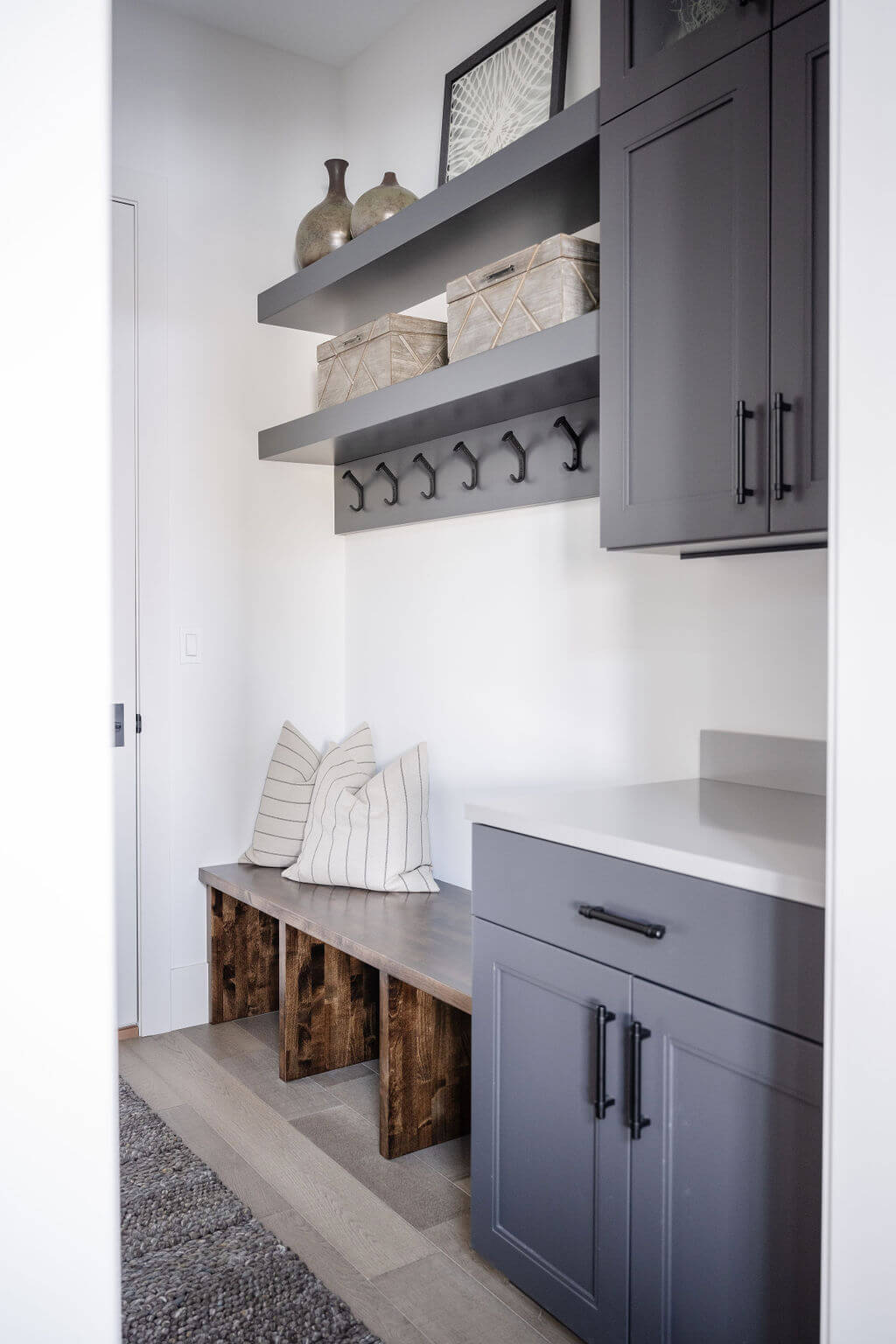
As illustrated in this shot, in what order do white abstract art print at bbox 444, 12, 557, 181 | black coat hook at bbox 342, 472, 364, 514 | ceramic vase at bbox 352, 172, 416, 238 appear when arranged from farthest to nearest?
black coat hook at bbox 342, 472, 364, 514 → ceramic vase at bbox 352, 172, 416, 238 → white abstract art print at bbox 444, 12, 557, 181

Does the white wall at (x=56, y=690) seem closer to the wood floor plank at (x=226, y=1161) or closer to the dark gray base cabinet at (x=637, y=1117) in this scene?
the dark gray base cabinet at (x=637, y=1117)

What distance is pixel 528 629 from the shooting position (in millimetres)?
2467

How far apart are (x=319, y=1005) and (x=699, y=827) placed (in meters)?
1.48

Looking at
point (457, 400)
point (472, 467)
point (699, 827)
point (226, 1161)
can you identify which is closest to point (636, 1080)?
point (699, 827)

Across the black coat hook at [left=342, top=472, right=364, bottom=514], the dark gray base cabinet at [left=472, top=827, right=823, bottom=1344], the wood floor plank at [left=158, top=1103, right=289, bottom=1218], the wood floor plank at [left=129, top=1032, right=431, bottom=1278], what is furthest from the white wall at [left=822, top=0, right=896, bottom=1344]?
the black coat hook at [left=342, top=472, right=364, bottom=514]

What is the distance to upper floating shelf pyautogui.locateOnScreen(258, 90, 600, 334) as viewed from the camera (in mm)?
1906

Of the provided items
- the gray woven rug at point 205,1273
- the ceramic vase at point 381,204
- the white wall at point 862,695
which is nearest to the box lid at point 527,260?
the ceramic vase at point 381,204

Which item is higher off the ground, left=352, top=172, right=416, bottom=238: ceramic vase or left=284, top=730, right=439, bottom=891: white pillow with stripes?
left=352, top=172, right=416, bottom=238: ceramic vase

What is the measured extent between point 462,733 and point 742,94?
166cm

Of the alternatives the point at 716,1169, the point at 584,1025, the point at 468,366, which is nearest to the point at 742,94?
the point at 468,366

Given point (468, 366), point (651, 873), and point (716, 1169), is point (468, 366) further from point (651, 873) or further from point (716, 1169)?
point (716, 1169)

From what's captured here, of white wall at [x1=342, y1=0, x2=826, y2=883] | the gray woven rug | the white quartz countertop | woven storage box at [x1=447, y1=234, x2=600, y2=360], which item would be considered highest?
woven storage box at [x1=447, y1=234, x2=600, y2=360]

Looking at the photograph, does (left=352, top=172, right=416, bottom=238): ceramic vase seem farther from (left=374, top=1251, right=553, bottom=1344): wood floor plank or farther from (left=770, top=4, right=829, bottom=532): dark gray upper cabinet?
(left=374, top=1251, right=553, bottom=1344): wood floor plank

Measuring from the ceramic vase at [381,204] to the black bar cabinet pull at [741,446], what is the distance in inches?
57.1
